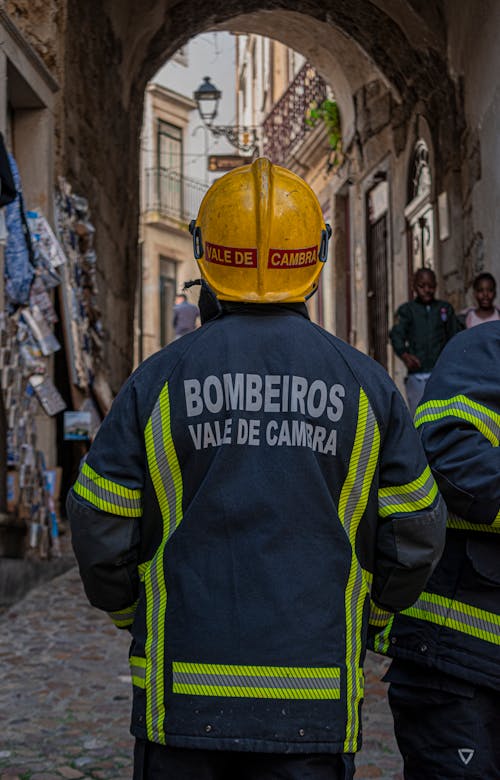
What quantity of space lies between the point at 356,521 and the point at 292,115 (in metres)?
18.5

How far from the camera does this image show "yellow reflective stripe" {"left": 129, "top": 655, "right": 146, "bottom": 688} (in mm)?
1724

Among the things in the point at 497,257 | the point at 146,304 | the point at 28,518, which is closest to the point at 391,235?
the point at 497,257

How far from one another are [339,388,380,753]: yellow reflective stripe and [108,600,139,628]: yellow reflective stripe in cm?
35

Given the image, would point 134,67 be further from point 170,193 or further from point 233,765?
point 170,193

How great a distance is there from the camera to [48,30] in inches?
298

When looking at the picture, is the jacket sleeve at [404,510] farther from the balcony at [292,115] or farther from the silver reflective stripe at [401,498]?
the balcony at [292,115]

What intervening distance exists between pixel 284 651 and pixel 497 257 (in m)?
7.56

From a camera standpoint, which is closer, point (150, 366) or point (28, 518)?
point (150, 366)

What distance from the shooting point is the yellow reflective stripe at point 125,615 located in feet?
6.11

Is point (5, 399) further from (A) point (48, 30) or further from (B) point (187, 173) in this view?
(B) point (187, 173)

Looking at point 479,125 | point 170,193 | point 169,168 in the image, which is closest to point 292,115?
point 479,125

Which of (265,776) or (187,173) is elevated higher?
(187,173)

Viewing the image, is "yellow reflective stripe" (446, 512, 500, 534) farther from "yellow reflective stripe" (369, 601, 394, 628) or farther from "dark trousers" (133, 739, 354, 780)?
"dark trousers" (133, 739, 354, 780)

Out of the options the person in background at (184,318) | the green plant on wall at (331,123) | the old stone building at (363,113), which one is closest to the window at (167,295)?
the person in background at (184,318)
